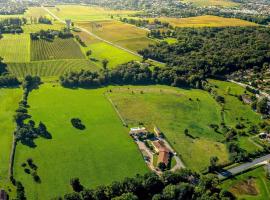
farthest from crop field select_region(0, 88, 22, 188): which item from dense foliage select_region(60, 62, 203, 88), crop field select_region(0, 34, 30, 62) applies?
crop field select_region(0, 34, 30, 62)

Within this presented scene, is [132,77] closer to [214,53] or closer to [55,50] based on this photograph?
[214,53]

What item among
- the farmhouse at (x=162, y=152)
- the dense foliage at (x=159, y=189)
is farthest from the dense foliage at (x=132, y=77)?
the dense foliage at (x=159, y=189)

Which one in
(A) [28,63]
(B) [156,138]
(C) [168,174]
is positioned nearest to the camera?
(C) [168,174]

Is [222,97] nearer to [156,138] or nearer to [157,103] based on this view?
[157,103]

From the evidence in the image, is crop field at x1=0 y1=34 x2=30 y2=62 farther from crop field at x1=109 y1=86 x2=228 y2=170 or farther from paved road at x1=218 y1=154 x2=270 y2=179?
paved road at x1=218 y1=154 x2=270 y2=179

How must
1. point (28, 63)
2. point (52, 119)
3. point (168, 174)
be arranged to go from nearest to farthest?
1. point (168, 174)
2. point (52, 119)
3. point (28, 63)

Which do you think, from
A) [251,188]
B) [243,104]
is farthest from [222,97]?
[251,188]

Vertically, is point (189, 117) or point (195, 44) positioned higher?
point (195, 44)
